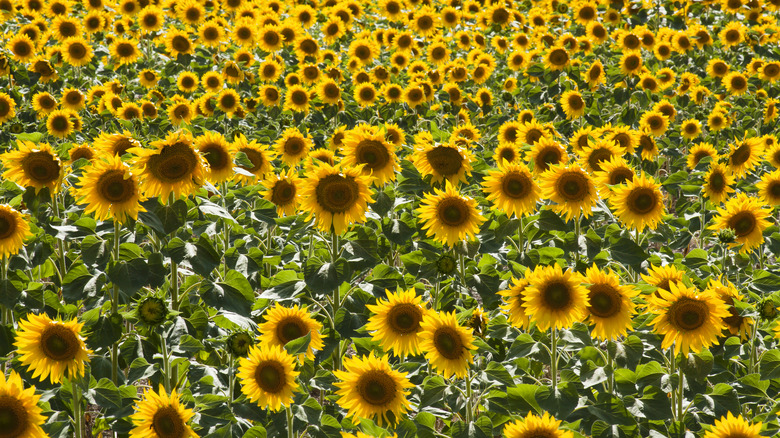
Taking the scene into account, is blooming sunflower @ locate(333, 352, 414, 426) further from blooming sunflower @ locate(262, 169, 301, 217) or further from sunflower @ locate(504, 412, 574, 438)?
blooming sunflower @ locate(262, 169, 301, 217)

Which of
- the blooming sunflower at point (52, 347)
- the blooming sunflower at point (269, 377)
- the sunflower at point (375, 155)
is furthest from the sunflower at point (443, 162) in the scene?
the blooming sunflower at point (52, 347)

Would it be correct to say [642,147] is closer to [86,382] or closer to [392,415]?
[392,415]

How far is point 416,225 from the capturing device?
161 inches

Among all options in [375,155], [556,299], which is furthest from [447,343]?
[375,155]

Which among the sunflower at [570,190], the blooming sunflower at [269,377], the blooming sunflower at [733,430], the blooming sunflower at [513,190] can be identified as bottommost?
the blooming sunflower at [269,377]

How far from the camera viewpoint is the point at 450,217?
3.81 metres

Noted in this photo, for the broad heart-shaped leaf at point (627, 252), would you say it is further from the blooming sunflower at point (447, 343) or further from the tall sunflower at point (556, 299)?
the blooming sunflower at point (447, 343)

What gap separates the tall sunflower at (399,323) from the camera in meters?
3.38

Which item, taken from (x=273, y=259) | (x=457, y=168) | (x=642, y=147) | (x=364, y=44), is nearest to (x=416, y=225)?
(x=457, y=168)

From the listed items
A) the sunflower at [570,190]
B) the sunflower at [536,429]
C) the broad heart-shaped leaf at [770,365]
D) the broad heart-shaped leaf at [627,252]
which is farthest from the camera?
the sunflower at [570,190]

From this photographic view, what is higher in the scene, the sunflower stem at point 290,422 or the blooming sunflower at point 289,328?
the blooming sunflower at point 289,328

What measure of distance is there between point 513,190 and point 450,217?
432 millimetres

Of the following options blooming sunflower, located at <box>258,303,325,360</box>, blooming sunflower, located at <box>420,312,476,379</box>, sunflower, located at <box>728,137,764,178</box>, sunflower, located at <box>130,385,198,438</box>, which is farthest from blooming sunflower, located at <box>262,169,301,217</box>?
sunflower, located at <box>728,137,764,178</box>

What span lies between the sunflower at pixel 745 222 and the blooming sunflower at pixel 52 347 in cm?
361
